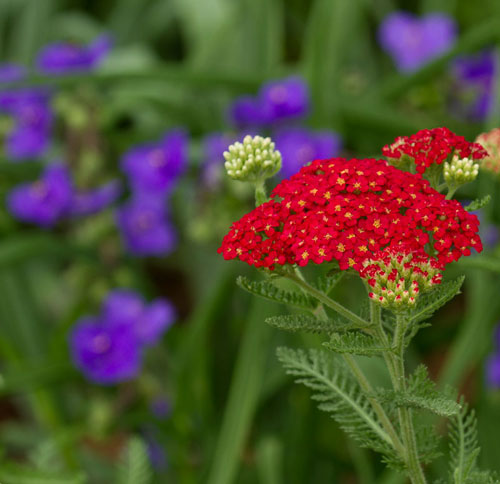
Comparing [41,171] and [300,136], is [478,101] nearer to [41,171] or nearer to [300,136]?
[300,136]

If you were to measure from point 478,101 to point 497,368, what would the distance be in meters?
0.48

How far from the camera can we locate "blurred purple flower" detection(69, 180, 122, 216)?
133cm

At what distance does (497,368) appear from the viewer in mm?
1265

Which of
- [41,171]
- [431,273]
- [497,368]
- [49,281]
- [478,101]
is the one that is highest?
[431,273]

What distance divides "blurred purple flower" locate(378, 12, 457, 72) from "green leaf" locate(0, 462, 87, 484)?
1052 mm

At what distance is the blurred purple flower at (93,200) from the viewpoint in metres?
1.33

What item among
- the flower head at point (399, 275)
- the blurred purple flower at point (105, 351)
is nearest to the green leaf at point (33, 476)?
the flower head at point (399, 275)

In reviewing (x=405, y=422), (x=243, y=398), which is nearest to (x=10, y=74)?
(x=243, y=398)

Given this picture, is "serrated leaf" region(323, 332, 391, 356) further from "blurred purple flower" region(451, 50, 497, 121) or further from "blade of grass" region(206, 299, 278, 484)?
"blurred purple flower" region(451, 50, 497, 121)

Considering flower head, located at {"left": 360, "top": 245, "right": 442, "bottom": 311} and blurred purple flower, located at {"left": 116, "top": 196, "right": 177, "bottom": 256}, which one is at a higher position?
flower head, located at {"left": 360, "top": 245, "right": 442, "bottom": 311}

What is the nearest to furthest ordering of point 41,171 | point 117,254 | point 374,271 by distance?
→ point 374,271 → point 117,254 → point 41,171

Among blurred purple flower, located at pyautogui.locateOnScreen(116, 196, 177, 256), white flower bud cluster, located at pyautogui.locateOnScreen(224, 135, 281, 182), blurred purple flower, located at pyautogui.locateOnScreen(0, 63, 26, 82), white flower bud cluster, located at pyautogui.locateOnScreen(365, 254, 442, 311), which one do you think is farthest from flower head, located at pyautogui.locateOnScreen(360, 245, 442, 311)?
blurred purple flower, located at pyautogui.locateOnScreen(0, 63, 26, 82)

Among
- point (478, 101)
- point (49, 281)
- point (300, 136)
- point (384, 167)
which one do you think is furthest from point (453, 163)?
point (49, 281)

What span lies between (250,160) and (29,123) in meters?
0.96
